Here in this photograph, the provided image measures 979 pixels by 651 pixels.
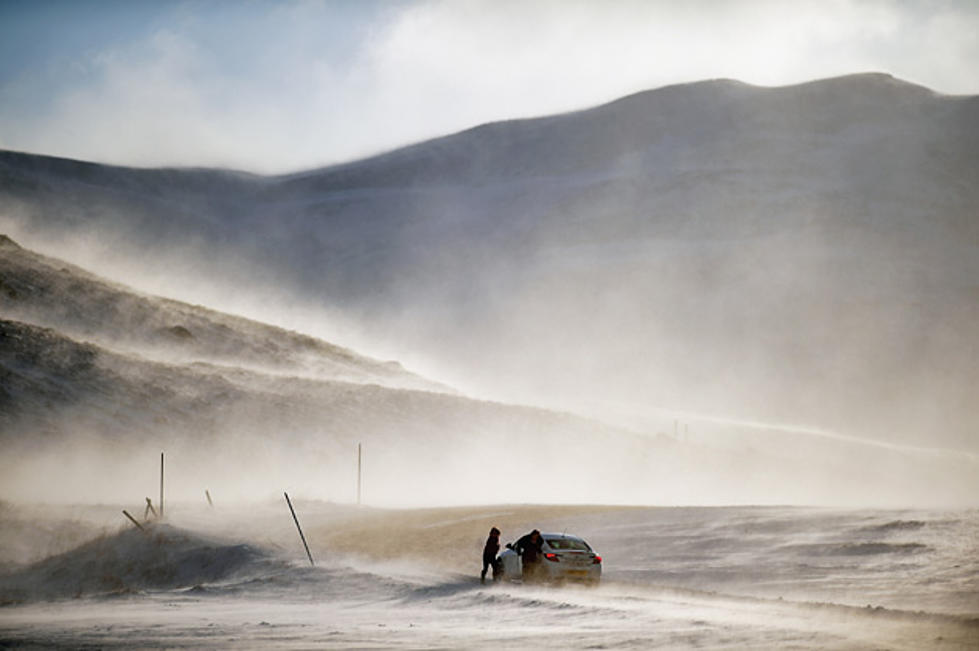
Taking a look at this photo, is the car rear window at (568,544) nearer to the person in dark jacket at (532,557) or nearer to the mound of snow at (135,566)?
the person in dark jacket at (532,557)

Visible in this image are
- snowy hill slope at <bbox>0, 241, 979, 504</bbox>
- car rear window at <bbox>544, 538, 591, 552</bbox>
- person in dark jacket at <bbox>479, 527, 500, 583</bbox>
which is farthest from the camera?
snowy hill slope at <bbox>0, 241, 979, 504</bbox>

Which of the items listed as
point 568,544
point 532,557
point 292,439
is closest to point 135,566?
point 532,557

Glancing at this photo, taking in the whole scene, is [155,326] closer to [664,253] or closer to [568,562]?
[568,562]

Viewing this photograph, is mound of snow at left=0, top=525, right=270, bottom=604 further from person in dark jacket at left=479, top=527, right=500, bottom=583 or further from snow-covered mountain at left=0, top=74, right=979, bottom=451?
snow-covered mountain at left=0, top=74, right=979, bottom=451

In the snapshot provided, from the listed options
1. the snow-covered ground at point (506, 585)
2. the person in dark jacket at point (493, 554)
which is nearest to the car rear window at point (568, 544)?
the snow-covered ground at point (506, 585)

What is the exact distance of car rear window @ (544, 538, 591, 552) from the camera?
2627 centimetres

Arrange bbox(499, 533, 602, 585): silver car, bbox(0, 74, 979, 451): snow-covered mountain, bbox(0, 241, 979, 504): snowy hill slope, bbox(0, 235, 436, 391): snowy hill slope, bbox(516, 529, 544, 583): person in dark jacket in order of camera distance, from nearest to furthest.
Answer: bbox(499, 533, 602, 585): silver car < bbox(516, 529, 544, 583): person in dark jacket < bbox(0, 241, 979, 504): snowy hill slope < bbox(0, 235, 436, 391): snowy hill slope < bbox(0, 74, 979, 451): snow-covered mountain

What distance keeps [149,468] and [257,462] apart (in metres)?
6.04

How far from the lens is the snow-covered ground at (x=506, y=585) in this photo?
58.2 ft

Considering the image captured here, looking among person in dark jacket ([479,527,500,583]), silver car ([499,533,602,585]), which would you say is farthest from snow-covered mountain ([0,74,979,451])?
silver car ([499,533,602,585])

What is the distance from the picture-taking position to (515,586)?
26.2 meters

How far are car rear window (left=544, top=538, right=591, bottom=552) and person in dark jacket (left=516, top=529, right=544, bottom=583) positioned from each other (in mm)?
235

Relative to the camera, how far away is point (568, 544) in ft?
86.5

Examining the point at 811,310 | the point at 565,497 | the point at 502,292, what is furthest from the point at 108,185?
the point at 565,497
